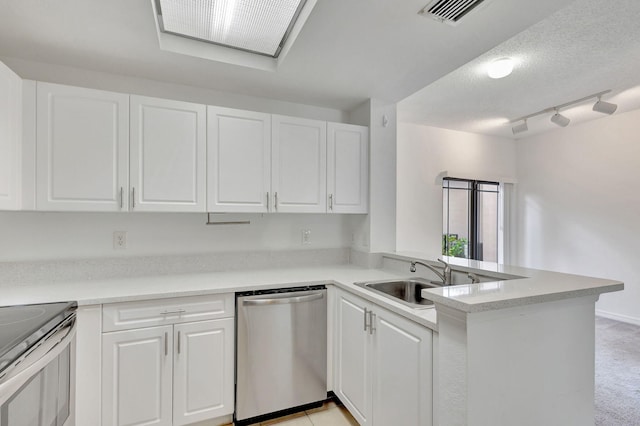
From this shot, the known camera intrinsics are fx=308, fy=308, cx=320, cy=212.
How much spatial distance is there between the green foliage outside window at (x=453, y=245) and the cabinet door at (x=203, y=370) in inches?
140

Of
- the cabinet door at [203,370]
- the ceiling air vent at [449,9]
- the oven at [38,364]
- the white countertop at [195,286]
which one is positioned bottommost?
the cabinet door at [203,370]

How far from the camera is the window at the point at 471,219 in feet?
15.1

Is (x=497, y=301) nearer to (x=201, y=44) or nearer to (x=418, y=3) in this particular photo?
(x=418, y=3)

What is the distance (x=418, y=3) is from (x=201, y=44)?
1.32 m

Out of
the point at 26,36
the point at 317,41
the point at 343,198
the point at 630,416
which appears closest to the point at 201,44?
the point at 317,41

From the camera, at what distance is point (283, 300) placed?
6.59 ft

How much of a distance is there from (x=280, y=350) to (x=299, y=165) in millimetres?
1352

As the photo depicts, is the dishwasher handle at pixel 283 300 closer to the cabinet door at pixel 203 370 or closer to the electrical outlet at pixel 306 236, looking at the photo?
the cabinet door at pixel 203 370

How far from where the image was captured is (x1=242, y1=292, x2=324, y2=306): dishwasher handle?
76.3 inches

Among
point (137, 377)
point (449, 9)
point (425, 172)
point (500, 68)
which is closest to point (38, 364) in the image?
point (137, 377)

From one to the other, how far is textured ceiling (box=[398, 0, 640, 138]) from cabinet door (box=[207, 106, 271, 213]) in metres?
1.77

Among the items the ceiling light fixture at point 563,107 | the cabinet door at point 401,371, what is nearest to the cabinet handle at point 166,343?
the cabinet door at point 401,371

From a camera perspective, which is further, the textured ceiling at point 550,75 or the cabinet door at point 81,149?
the textured ceiling at point 550,75

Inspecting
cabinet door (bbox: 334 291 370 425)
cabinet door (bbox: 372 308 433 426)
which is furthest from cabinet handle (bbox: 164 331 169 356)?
cabinet door (bbox: 372 308 433 426)
